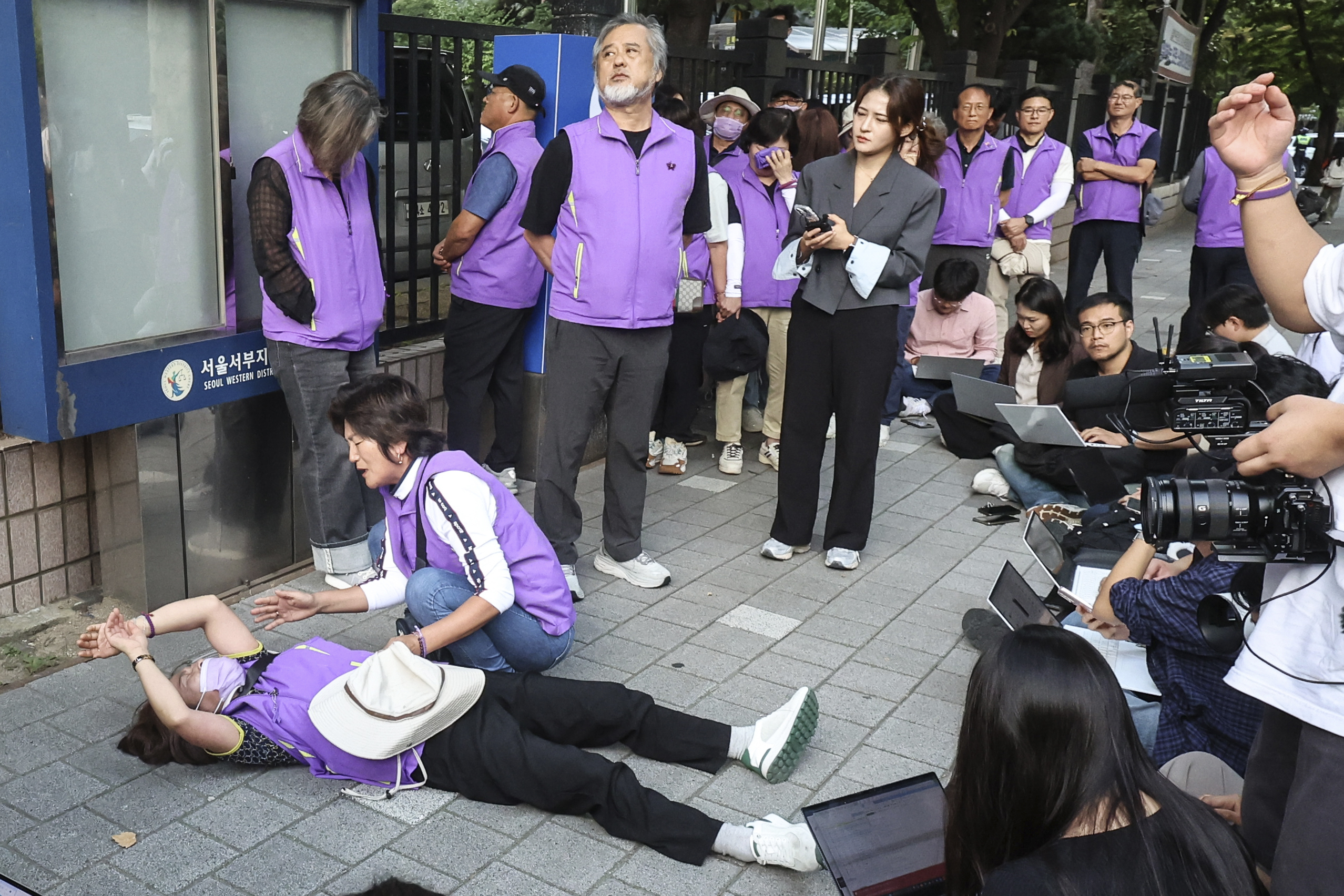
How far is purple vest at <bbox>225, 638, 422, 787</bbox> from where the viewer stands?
10.7 ft

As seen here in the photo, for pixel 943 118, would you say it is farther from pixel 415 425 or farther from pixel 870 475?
pixel 415 425

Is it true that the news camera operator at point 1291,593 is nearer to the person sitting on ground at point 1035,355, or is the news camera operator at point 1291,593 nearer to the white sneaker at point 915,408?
the person sitting on ground at point 1035,355

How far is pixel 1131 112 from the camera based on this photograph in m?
8.63

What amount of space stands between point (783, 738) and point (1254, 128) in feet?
6.43

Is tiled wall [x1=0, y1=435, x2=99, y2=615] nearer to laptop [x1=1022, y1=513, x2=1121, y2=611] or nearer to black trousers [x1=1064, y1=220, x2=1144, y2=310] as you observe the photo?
laptop [x1=1022, y1=513, x2=1121, y2=611]

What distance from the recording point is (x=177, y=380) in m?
4.20

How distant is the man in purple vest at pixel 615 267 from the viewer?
4.56 meters

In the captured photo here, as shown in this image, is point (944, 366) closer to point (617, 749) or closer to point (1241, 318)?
point (1241, 318)

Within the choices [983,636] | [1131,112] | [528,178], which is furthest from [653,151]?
[1131,112]

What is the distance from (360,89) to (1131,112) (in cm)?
622

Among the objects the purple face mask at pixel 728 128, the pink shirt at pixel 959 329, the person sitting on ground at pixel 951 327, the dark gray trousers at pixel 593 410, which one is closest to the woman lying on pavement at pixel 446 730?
the dark gray trousers at pixel 593 410

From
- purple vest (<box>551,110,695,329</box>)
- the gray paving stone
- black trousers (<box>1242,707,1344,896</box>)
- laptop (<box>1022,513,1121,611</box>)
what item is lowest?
the gray paving stone

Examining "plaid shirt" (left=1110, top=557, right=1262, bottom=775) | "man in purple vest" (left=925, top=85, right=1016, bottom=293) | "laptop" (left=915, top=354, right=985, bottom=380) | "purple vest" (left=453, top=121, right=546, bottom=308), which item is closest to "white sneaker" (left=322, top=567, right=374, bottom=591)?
"purple vest" (left=453, top=121, right=546, bottom=308)

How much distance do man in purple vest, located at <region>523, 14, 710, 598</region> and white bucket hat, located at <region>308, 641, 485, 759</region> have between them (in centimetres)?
148
